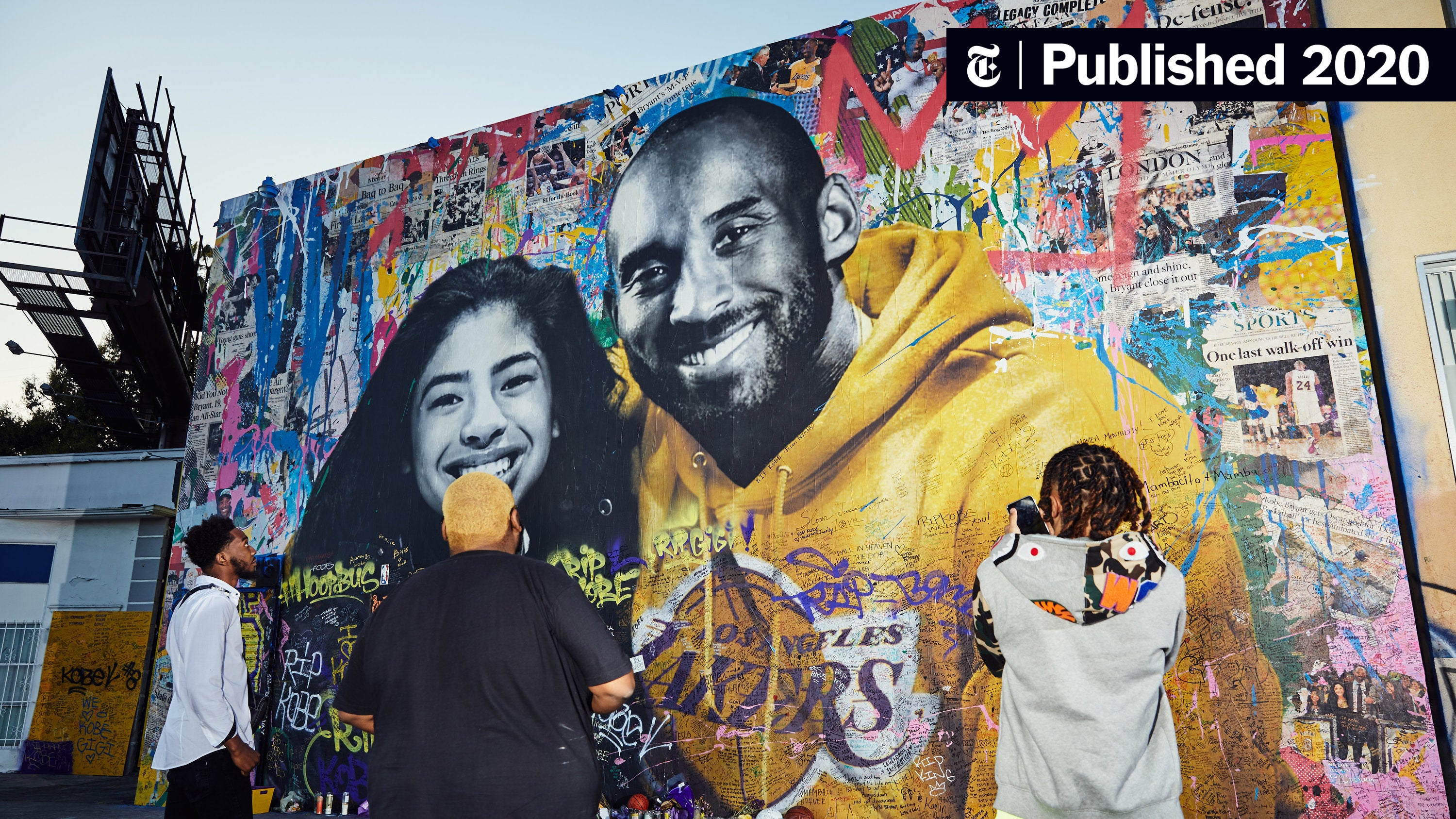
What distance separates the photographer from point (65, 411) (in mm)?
22938

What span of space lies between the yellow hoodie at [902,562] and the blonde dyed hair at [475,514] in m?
3.01

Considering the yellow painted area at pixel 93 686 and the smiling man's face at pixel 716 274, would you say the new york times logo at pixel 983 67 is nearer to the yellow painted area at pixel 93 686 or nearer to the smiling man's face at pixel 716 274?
the smiling man's face at pixel 716 274

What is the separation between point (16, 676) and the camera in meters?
10.2

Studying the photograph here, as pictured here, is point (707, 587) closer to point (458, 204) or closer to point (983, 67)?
point (983, 67)

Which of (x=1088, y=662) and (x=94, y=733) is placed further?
(x=94, y=733)

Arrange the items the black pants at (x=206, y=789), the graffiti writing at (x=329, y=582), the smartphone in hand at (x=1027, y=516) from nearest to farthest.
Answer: the smartphone in hand at (x=1027, y=516) < the black pants at (x=206, y=789) < the graffiti writing at (x=329, y=582)

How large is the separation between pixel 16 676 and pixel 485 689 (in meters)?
11.2

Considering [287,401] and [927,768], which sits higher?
[287,401]

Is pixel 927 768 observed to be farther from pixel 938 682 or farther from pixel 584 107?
pixel 584 107

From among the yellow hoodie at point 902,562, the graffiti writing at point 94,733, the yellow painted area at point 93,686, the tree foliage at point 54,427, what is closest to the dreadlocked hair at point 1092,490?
the yellow hoodie at point 902,562

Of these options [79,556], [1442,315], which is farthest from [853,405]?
[79,556]

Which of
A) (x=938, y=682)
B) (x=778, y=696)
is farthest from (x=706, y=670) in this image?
(x=938, y=682)

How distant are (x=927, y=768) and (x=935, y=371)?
7.08 ft

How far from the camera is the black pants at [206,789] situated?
11.2 feet
